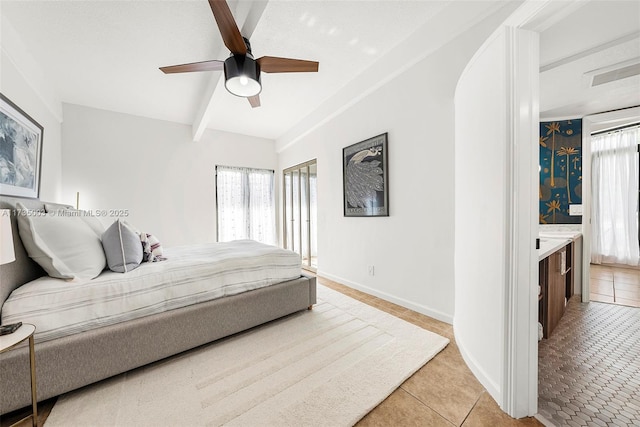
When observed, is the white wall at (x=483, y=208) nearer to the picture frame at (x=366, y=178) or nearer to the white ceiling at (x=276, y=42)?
the white ceiling at (x=276, y=42)

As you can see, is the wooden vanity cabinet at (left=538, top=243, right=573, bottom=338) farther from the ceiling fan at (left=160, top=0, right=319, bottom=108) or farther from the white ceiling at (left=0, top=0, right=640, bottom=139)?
the ceiling fan at (left=160, top=0, right=319, bottom=108)

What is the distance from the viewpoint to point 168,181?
415 centimetres

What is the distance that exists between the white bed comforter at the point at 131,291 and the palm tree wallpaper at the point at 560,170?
3818 millimetres

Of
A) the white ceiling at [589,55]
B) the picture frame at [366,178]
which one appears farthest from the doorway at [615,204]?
the picture frame at [366,178]

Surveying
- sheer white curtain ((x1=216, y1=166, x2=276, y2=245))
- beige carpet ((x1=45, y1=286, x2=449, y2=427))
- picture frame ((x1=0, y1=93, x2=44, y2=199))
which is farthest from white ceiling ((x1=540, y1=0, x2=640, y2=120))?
sheer white curtain ((x1=216, y1=166, x2=276, y2=245))

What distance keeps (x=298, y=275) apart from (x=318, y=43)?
2.39 metres

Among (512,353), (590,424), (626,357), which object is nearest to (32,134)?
(512,353)

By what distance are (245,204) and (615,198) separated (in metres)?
6.79

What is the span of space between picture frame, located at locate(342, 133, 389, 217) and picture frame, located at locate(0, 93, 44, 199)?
3.31 metres

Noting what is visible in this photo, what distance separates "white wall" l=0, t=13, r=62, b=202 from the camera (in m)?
1.98

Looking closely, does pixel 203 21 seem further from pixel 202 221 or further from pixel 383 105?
pixel 202 221

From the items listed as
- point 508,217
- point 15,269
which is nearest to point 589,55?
point 508,217

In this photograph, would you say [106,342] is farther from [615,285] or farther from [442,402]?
[615,285]

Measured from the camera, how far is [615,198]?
4.02m
